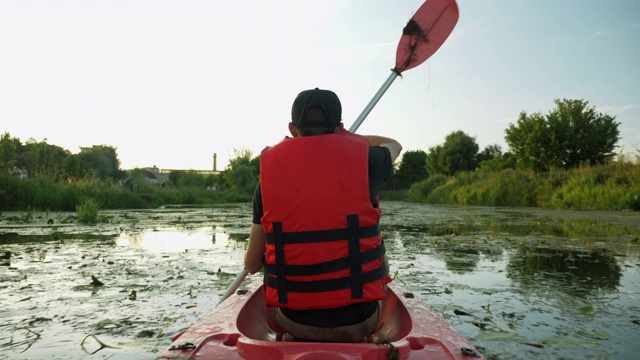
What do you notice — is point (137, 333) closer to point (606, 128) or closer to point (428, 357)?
point (428, 357)

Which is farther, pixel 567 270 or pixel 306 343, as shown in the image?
pixel 567 270

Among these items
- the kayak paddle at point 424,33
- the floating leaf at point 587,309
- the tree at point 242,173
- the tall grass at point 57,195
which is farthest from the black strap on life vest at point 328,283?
the tree at point 242,173

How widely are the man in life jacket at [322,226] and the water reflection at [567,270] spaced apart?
7.70 ft

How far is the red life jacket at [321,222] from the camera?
173 cm

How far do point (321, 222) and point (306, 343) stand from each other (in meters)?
0.45

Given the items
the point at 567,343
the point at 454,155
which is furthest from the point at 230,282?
the point at 454,155

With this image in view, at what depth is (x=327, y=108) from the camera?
1832 millimetres

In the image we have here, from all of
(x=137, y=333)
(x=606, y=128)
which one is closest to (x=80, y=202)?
(x=137, y=333)

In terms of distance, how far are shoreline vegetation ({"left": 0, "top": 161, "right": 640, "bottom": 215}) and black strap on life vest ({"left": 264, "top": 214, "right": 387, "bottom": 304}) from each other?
27.6 feet

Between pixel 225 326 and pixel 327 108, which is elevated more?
pixel 327 108

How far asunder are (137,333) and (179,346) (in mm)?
979

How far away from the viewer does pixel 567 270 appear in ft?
13.9

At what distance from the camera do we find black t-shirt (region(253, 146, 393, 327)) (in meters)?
1.80

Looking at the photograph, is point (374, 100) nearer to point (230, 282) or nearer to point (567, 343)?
point (230, 282)
